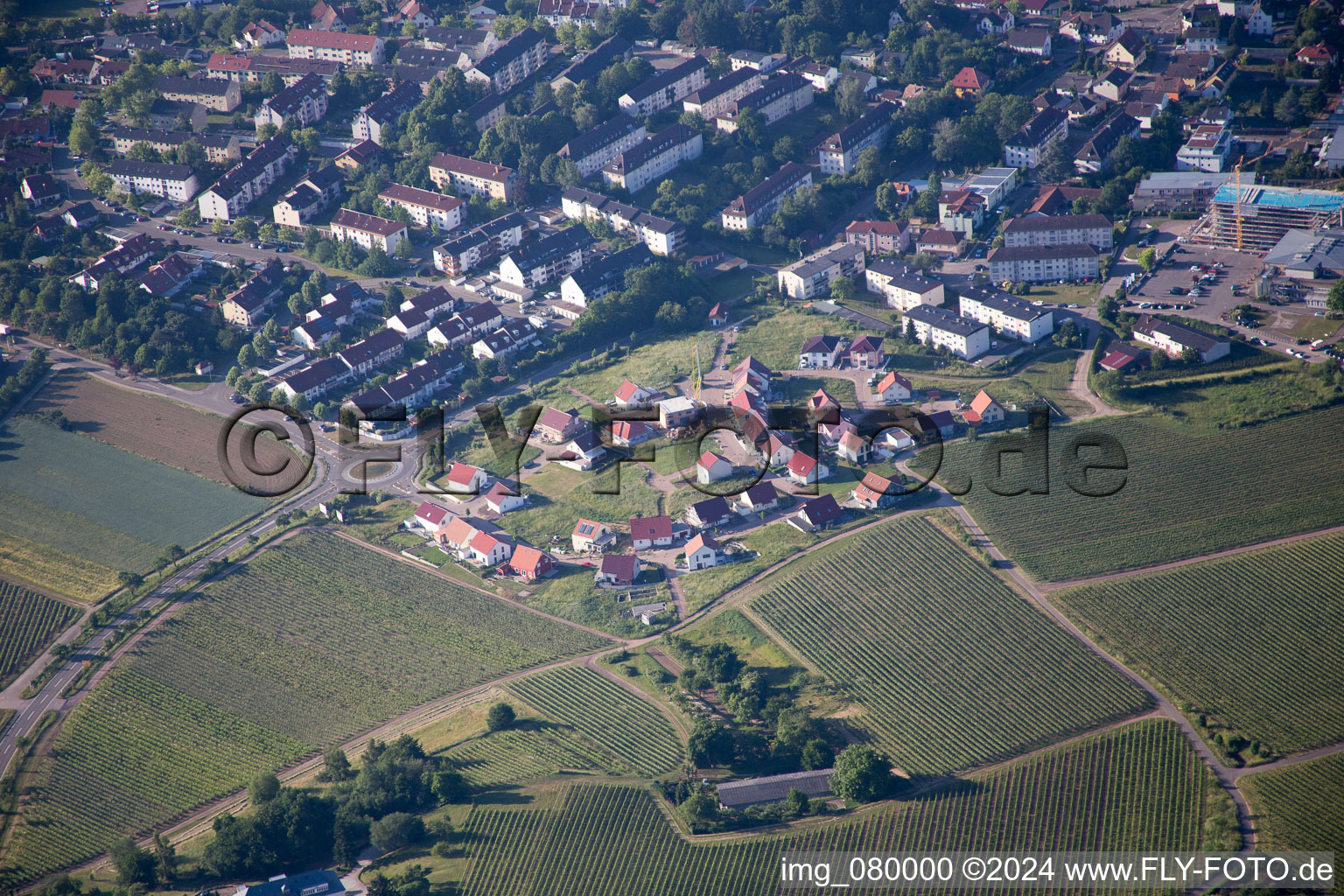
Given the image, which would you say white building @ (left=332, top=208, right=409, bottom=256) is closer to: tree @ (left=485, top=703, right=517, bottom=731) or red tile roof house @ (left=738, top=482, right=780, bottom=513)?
red tile roof house @ (left=738, top=482, right=780, bottom=513)

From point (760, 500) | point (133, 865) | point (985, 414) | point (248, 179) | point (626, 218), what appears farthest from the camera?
point (248, 179)

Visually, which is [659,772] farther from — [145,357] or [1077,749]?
[145,357]

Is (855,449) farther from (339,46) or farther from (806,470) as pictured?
(339,46)

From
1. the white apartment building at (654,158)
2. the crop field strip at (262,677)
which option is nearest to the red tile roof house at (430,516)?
the crop field strip at (262,677)

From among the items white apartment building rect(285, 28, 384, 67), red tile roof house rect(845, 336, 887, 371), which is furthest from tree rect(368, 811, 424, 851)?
white apartment building rect(285, 28, 384, 67)

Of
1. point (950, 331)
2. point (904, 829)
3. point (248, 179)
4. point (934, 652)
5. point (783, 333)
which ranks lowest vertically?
point (904, 829)

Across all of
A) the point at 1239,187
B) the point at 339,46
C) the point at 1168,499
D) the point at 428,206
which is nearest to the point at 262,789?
the point at 1168,499
